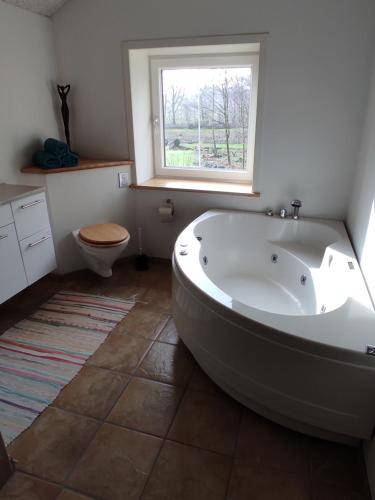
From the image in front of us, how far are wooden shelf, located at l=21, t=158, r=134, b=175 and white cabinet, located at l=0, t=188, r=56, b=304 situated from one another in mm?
212

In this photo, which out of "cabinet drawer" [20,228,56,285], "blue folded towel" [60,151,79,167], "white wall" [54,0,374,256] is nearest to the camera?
"white wall" [54,0,374,256]

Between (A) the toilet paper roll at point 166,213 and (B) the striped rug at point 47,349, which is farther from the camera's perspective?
(A) the toilet paper roll at point 166,213

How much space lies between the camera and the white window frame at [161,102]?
2.91 m

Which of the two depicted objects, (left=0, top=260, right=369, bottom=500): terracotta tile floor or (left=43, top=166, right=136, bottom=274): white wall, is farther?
(left=43, top=166, right=136, bottom=274): white wall

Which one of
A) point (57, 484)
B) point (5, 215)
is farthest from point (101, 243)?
point (57, 484)

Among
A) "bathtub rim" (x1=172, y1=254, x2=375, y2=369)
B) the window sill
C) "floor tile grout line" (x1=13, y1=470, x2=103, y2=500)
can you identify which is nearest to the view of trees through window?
the window sill

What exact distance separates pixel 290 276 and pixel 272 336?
4.07ft

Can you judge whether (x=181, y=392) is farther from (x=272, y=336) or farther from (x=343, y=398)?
(x=343, y=398)

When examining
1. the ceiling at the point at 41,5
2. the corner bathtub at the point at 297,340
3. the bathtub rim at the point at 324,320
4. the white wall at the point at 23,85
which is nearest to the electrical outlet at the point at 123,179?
the white wall at the point at 23,85

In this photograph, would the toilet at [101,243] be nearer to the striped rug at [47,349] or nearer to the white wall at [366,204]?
the striped rug at [47,349]

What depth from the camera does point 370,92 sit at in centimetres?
234

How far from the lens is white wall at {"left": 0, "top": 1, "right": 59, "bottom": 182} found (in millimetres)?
2572

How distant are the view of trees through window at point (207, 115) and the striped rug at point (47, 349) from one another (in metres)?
1.58

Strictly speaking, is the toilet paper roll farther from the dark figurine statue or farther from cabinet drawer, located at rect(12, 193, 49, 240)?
the dark figurine statue
